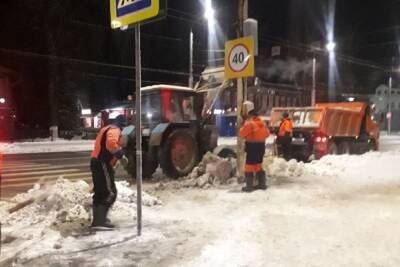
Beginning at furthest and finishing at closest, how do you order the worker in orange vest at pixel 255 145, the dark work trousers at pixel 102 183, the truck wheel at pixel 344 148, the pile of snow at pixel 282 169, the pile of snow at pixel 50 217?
the truck wheel at pixel 344 148 < the pile of snow at pixel 282 169 < the worker in orange vest at pixel 255 145 < the dark work trousers at pixel 102 183 < the pile of snow at pixel 50 217

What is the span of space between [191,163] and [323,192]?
3.88 meters

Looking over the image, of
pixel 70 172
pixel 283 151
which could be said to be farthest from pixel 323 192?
pixel 70 172

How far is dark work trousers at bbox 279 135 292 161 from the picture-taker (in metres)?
14.9

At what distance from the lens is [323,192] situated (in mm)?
9336

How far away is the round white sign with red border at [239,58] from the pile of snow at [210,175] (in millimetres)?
2131

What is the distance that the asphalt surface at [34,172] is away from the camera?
1120cm

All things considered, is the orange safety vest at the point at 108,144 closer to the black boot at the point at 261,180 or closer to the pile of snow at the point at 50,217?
the pile of snow at the point at 50,217

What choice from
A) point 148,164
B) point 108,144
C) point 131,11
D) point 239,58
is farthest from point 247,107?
point 131,11

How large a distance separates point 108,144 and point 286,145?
939 centimetres

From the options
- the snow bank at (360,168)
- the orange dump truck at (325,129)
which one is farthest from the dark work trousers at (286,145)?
the snow bank at (360,168)

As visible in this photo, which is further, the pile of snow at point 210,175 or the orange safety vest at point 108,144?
the pile of snow at point 210,175

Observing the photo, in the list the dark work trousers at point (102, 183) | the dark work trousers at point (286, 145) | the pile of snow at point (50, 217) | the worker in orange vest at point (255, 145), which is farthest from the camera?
the dark work trousers at point (286, 145)

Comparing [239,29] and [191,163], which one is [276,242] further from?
[191,163]

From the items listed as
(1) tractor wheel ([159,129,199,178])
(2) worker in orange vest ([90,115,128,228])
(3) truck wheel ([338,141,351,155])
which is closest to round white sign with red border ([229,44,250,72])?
(1) tractor wheel ([159,129,199,178])
